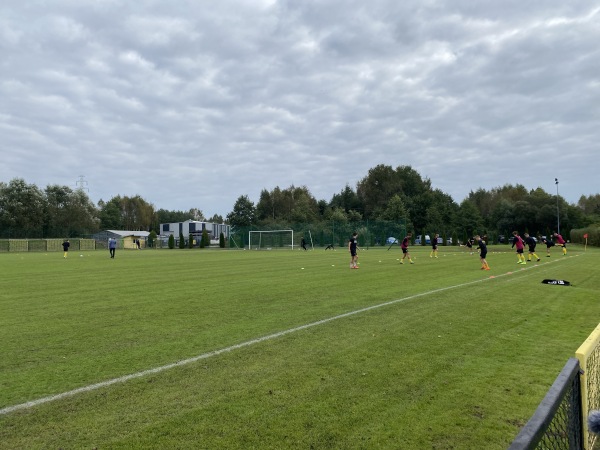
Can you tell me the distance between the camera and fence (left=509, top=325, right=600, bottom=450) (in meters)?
2.04

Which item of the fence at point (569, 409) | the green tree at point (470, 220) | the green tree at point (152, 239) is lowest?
the fence at point (569, 409)

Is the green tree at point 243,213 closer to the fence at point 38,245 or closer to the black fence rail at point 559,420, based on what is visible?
the fence at point 38,245

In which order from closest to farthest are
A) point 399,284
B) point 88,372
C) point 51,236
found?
1. point 88,372
2. point 399,284
3. point 51,236

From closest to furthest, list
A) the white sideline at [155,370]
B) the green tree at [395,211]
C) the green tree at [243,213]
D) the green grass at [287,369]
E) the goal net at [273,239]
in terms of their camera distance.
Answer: the green grass at [287,369], the white sideline at [155,370], the goal net at [273,239], the green tree at [395,211], the green tree at [243,213]

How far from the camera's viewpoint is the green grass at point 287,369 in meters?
4.11

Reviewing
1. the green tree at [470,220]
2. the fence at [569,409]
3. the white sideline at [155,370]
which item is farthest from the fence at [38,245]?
the fence at [569,409]

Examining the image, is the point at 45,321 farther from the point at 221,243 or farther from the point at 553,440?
the point at 221,243

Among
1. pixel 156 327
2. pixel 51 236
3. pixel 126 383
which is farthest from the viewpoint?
pixel 51 236

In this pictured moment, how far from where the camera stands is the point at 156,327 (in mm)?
8594

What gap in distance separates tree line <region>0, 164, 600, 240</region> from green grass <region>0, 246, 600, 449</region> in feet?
195

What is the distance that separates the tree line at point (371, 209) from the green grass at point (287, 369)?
195ft

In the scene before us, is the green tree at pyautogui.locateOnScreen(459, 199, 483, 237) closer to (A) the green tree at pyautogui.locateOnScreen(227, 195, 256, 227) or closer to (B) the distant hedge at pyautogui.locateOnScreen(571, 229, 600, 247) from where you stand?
(B) the distant hedge at pyautogui.locateOnScreen(571, 229, 600, 247)

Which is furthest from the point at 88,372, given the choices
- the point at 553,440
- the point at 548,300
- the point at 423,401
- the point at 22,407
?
the point at 548,300

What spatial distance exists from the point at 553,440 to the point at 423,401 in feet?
7.83
